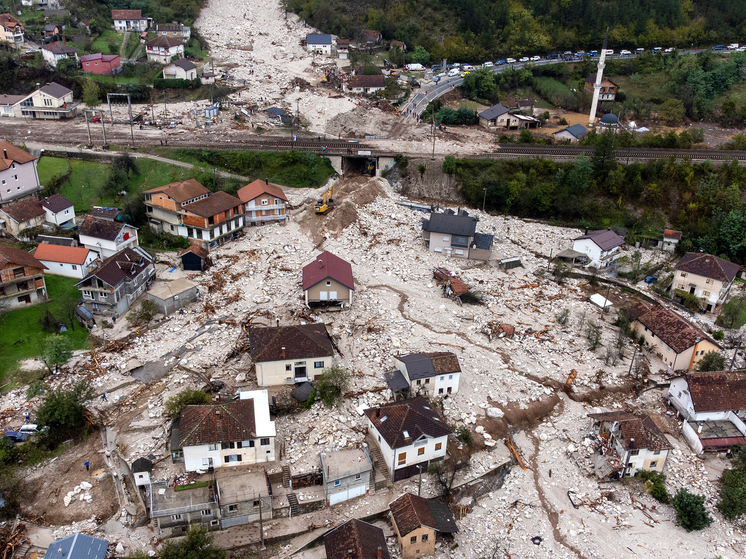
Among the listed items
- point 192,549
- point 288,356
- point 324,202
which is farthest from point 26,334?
point 324,202

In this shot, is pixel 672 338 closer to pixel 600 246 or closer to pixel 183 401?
pixel 600 246

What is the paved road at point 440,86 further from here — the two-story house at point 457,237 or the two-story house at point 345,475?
the two-story house at point 345,475

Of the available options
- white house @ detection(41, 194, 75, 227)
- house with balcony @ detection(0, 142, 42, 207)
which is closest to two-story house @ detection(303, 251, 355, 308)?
white house @ detection(41, 194, 75, 227)

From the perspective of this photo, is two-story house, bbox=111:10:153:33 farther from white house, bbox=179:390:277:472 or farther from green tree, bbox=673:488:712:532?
green tree, bbox=673:488:712:532

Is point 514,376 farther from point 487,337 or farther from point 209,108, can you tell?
point 209,108

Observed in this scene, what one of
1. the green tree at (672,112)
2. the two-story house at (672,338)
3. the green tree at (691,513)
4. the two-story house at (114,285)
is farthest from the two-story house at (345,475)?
the green tree at (672,112)

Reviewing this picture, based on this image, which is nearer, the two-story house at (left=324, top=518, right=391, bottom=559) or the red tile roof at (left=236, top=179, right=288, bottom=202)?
the two-story house at (left=324, top=518, right=391, bottom=559)

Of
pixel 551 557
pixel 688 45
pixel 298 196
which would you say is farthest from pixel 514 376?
pixel 688 45
